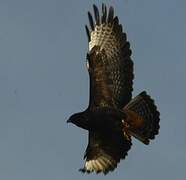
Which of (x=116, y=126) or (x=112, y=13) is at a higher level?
(x=112, y=13)

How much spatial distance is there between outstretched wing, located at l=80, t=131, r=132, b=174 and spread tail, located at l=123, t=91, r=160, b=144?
28 centimetres

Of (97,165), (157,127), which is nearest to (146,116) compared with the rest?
(157,127)

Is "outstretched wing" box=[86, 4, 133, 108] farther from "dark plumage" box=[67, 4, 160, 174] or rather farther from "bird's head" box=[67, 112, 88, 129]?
"bird's head" box=[67, 112, 88, 129]

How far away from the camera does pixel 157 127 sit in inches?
650

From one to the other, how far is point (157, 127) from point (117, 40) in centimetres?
214

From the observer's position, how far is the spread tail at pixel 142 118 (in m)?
16.3

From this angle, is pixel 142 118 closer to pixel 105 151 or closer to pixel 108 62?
pixel 105 151

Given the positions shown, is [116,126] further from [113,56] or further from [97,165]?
[113,56]

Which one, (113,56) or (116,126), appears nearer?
(116,126)

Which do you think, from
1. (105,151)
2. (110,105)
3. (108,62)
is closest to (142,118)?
(110,105)

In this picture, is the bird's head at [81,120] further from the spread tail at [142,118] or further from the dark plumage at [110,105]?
the spread tail at [142,118]

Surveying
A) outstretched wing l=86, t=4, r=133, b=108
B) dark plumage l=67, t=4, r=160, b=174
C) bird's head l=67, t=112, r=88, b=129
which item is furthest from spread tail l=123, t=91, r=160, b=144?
bird's head l=67, t=112, r=88, b=129

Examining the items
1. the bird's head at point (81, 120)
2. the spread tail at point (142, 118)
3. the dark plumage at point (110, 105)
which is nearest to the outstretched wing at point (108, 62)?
the dark plumage at point (110, 105)

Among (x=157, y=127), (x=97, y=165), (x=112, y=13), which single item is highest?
(x=112, y=13)
